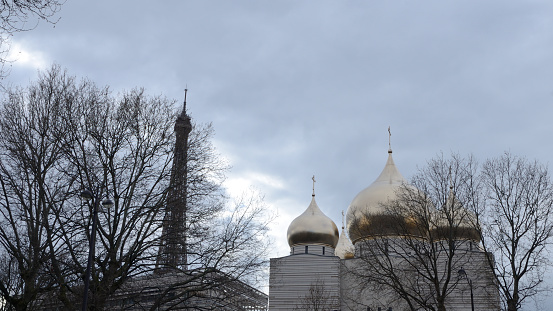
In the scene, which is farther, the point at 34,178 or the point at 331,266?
the point at 331,266

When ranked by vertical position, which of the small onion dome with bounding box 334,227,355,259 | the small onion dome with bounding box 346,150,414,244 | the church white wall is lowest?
the church white wall

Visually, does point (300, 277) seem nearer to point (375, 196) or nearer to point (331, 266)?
point (331, 266)

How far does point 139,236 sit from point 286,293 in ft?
73.4

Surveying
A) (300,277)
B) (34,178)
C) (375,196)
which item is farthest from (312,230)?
(34,178)

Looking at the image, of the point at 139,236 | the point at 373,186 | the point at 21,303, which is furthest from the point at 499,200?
the point at 373,186

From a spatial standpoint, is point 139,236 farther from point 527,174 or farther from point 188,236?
point 527,174

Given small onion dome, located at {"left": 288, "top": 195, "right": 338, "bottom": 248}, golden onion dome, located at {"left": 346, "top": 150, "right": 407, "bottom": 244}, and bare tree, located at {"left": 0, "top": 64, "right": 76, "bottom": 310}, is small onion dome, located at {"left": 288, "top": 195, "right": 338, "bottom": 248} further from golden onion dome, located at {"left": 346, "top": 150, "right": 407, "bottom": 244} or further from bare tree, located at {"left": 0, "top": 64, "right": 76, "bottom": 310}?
bare tree, located at {"left": 0, "top": 64, "right": 76, "bottom": 310}

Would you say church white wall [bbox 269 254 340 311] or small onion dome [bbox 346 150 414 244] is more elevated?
small onion dome [bbox 346 150 414 244]

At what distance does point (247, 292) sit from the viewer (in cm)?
1598

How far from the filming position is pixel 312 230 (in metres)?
39.8

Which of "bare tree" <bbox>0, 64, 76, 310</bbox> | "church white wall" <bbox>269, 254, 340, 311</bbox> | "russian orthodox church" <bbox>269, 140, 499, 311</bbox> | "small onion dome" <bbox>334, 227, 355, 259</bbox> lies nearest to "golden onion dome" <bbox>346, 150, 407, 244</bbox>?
"russian orthodox church" <bbox>269, 140, 499, 311</bbox>

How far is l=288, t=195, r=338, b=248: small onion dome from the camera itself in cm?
3972

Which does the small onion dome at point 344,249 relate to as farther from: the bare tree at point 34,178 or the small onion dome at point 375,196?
the bare tree at point 34,178

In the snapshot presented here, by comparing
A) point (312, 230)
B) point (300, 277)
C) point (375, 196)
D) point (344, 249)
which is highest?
point (375, 196)
